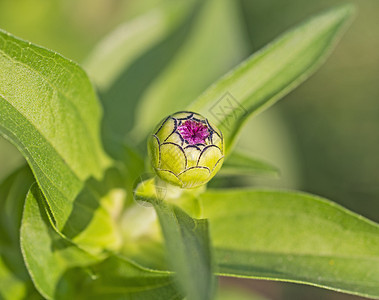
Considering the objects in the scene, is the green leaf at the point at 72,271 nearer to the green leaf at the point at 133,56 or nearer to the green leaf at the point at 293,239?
the green leaf at the point at 293,239

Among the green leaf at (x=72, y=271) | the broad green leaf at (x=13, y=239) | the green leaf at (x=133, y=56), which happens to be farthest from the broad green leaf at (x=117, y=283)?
the green leaf at (x=133, y=56)

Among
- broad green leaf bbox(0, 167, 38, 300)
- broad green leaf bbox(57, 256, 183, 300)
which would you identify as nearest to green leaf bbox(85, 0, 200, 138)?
broad green leaf bbox(0, 167, 38, 300)

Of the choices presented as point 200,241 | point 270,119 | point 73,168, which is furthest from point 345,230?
point 270,119

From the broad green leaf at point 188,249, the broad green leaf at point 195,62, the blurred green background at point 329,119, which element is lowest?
the blurred green background at point 329,119

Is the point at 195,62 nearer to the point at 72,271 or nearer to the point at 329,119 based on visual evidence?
the point at 72,271

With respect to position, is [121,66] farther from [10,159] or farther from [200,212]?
[200,212]

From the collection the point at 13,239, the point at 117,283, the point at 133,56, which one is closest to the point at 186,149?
the point at 117,283
